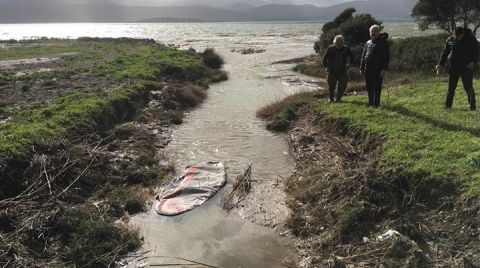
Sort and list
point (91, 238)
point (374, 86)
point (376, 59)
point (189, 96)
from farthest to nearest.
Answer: point (189, 96), point (374, 86), point (376, 59), point (91, 238)

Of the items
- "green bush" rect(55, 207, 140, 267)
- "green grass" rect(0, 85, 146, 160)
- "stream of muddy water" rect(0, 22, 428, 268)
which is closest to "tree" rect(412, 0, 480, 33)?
"stream of muddy water" rect(0, 22, 428, 268)

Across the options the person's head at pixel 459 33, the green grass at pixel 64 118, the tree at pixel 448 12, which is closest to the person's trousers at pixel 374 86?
the person's head at pixel 459 33

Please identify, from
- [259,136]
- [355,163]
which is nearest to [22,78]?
[259,136]

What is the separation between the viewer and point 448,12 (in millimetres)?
31828

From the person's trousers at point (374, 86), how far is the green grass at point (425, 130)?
0.30 metres

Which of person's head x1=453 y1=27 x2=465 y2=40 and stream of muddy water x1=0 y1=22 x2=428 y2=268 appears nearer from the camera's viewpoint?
stream of muddy water x1=0 y1=22 x2=428 y2=268

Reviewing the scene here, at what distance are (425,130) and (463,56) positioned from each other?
9.23 ft

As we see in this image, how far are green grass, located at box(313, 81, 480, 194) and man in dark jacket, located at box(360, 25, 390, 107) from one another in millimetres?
937

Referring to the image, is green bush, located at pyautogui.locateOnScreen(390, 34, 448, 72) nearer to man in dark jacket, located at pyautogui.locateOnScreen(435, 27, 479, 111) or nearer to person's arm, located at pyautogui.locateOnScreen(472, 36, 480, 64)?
man in dark jacket, located at pyautogui.locateOnScreen(435, 27, 479, 111)

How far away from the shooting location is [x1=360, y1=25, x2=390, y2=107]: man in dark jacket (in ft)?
43.5

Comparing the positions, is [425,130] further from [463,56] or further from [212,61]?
[212,61]

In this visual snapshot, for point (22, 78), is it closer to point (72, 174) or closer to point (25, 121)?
point (25, 121)

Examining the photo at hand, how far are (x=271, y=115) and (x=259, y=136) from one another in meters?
2.40

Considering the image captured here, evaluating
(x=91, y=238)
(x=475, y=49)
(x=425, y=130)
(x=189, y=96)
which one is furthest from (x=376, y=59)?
(x=189, y=96)
